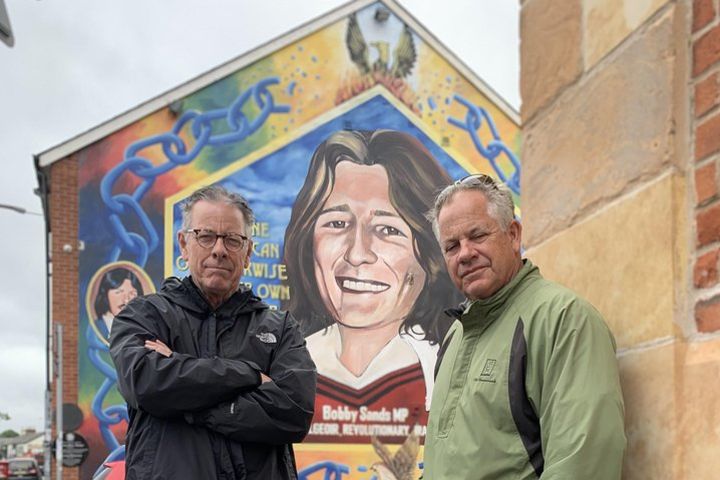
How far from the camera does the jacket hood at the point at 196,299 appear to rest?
2.78m

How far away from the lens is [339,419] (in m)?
12.9

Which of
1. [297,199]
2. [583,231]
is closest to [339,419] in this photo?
[297,199]

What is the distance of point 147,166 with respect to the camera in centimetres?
1304

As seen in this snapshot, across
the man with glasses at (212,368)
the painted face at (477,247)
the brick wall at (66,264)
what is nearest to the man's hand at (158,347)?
the man with glasses at (212,368)

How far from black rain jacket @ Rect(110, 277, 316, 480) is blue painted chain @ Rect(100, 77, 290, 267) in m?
10.3

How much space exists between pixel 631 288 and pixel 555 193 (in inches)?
19.7

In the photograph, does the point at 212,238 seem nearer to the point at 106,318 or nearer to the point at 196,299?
the point at 196,299

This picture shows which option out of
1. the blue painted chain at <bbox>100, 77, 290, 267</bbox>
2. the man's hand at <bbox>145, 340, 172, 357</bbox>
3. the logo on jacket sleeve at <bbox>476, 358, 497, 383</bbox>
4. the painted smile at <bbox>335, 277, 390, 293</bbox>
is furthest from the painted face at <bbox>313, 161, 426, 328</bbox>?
the logo on jacket sleeve at <bbox>476, 358, 497, 383</bbox>

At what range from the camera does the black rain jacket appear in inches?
100.0

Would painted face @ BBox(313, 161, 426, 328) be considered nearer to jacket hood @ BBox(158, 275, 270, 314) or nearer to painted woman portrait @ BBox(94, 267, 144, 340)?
painted woman portrait @ BBox(94, 267, 144, 340)

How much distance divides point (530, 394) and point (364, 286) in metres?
11.5

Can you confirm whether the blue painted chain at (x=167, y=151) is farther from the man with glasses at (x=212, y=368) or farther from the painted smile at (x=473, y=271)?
A: the painted smile at (x=473, y=271)

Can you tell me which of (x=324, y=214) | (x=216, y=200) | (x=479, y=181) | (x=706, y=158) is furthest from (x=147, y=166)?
(x=706, y=158)

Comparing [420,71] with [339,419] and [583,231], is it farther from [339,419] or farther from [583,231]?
[583,231]
